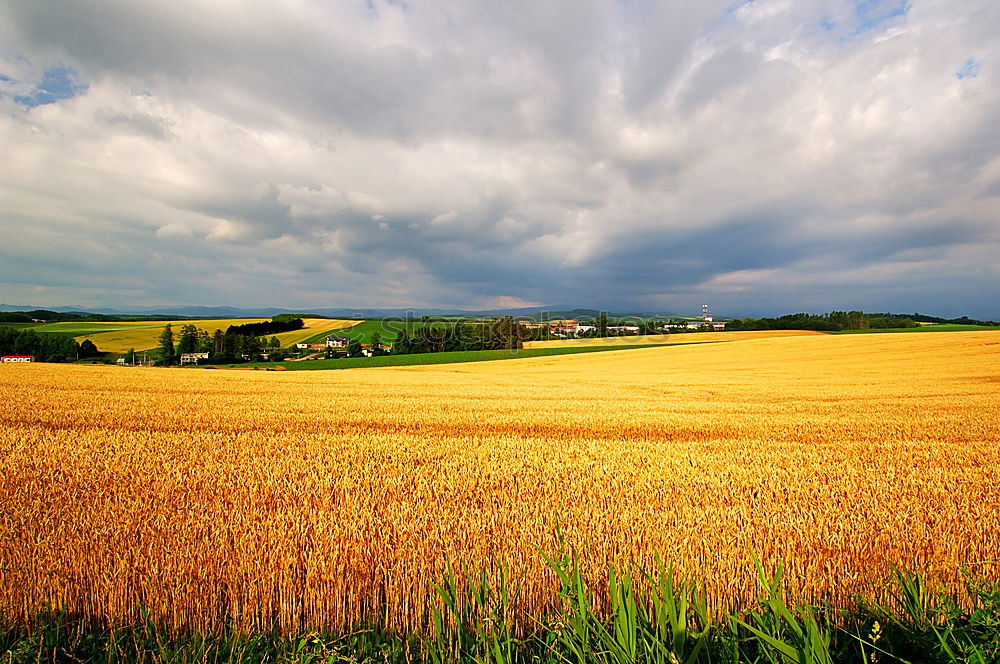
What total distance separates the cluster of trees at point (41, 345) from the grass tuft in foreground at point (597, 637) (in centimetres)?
7571

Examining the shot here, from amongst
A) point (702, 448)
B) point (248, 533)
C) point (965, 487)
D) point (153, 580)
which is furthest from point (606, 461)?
point (153, 580)

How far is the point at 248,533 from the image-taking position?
3695 mm

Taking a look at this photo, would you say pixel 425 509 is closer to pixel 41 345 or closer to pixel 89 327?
pixel 41 345

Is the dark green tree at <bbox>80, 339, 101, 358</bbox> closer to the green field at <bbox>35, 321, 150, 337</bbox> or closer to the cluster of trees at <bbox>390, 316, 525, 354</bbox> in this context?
the green field at <bbox>35, 321, 150, 337</bbox>

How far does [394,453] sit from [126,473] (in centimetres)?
302

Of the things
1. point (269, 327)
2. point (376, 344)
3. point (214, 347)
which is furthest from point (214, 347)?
point (376, 344)

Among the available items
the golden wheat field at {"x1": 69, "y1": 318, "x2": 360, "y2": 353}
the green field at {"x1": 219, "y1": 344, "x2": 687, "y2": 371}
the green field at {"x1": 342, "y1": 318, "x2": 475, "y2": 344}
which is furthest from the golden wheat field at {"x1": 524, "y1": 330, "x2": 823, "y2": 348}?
the golden wheat field at {"x1": 69, "y1": 318, "x2": 360, "y2": 353}

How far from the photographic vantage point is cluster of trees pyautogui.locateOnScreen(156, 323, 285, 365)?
67.3 m

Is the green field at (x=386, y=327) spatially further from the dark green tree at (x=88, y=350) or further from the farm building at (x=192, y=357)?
the dark green tree at (x=88, y=350)

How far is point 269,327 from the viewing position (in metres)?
89.8

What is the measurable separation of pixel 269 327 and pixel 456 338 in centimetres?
3423

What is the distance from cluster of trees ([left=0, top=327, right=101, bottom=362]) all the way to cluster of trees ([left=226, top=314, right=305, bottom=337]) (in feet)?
57.9

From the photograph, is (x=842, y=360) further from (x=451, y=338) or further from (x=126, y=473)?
(x=451, y=338)

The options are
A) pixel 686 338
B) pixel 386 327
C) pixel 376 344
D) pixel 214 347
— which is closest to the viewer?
pixel 214 347
